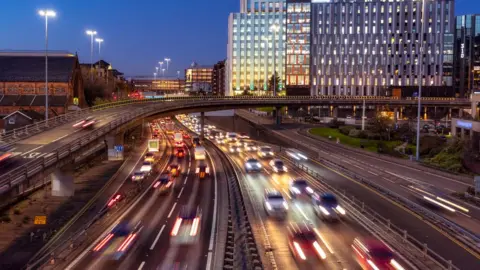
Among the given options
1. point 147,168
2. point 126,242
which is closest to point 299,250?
point 126,242

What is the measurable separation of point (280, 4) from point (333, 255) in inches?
7038

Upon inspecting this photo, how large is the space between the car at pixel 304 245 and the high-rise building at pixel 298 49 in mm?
158213

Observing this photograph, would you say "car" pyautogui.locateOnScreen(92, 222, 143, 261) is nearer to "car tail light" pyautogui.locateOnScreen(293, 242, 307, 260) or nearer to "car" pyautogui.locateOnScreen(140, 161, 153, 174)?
"car tail light" pyautogui.locateOnScreen(293, 242, 307, 260)

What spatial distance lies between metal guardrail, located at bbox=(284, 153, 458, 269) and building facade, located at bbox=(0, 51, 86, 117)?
61149mm

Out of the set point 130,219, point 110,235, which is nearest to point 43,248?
point 110,235

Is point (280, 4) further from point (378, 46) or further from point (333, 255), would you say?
point (333, 255)

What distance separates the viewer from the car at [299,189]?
43000 mm

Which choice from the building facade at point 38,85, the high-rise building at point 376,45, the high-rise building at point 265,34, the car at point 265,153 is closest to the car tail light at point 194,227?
the car at point 265,153

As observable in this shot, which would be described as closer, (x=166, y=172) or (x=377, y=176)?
(x=377, y=176)

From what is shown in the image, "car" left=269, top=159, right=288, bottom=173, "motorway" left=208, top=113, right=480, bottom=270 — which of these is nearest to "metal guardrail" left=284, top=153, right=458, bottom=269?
"motorway" left=208, top=113, right=480, bottom=270

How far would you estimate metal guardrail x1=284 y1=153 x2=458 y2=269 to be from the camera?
78.1 feet

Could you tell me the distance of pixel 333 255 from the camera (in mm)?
25672

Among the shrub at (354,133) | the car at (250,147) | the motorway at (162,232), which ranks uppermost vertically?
the shrub at (354,133)

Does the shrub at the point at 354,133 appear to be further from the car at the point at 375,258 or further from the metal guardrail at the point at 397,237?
the car at the point at 375,258
